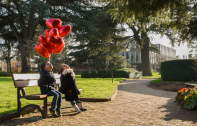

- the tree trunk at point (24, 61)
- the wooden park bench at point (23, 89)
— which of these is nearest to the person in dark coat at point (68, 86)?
the wooden park bench at point (23, 89)

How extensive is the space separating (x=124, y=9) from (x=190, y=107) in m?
3.53

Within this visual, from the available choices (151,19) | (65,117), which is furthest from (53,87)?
(151,19)

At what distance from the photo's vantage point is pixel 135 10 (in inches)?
221

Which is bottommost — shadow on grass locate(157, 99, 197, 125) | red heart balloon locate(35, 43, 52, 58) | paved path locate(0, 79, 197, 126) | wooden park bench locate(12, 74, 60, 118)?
shadow on grass locate(157, 99, 197, 125)

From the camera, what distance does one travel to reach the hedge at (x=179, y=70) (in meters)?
14.5

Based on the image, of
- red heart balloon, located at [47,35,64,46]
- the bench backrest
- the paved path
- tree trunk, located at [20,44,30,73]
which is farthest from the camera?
tree trunk, located at [20,44,30,73]

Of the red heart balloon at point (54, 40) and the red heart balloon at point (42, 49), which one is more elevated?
the red heart balloon at point (54, 40)

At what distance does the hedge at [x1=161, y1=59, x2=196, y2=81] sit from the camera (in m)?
14.5

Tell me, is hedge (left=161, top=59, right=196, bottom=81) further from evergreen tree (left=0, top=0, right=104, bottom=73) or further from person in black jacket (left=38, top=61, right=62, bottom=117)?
person in black jacket (left=38, top=61, right=62, bottom=117)

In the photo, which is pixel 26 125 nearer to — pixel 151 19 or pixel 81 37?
pixel 151 19

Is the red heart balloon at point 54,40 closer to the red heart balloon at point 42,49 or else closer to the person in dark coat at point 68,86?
the red heart balloon at point 42,49

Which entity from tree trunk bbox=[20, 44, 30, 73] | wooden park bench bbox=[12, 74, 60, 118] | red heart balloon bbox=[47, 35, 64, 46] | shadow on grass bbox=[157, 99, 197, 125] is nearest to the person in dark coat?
wooden park bench bbox=[12, 74, 60, 118]

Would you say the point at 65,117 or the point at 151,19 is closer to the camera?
the point at 65,117

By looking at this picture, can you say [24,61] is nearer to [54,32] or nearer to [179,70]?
[179,70]
